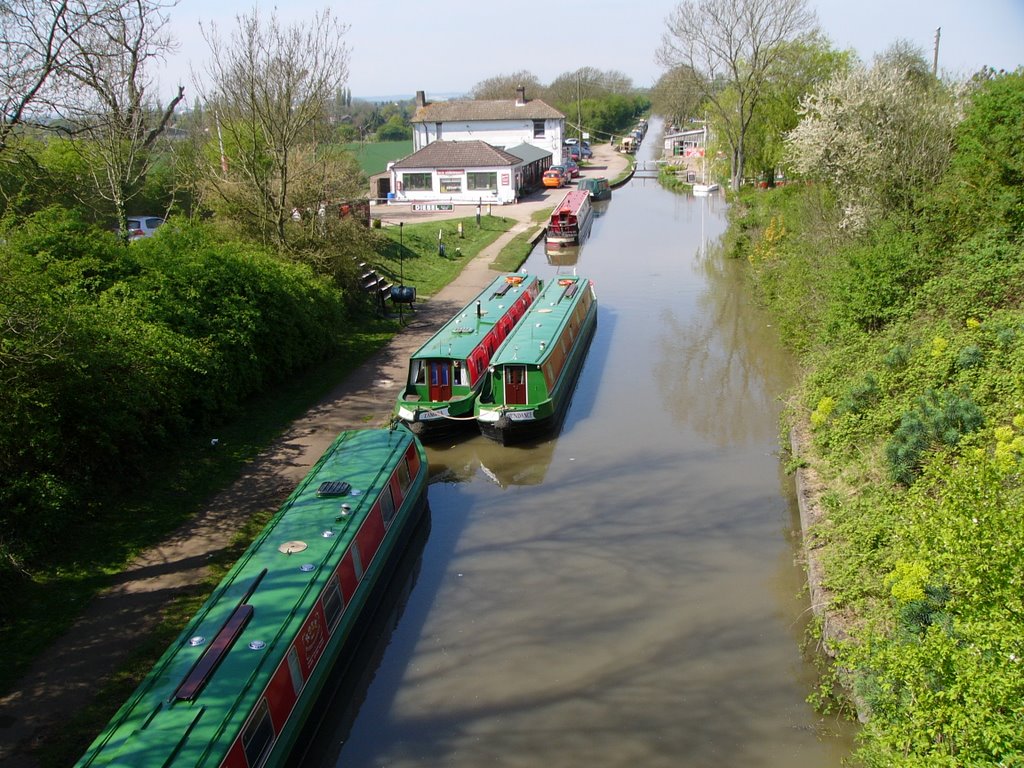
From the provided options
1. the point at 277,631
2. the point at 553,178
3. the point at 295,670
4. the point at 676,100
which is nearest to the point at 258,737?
the point at 295,670

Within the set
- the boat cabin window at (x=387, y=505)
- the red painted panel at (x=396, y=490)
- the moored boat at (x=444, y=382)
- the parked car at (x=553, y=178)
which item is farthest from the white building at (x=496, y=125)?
the boat cabin window at (x=387, y=505)

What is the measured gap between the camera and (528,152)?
53188mm

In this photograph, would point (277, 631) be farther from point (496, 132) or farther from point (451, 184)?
point (496, 132)

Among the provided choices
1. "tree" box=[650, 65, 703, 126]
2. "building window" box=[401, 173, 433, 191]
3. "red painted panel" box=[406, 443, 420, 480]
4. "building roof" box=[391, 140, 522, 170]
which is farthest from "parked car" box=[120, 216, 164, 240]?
"tree" box=[650, 65, 703, 126]

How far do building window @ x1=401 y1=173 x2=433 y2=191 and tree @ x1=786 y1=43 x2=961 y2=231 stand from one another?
999 inches

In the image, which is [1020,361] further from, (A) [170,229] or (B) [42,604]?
(A) [170,229]

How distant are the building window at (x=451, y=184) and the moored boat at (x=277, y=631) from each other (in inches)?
1404

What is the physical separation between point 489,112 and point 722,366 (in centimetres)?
4227

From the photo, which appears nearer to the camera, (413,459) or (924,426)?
(924,426)

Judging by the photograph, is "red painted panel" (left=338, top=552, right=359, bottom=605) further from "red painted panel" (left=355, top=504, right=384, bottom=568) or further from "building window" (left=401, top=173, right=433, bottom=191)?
"building window" (left=401, top=173, right=433, bottom=191)

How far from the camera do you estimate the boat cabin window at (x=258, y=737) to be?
6.91 meters

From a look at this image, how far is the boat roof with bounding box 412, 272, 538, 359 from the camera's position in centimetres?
1591

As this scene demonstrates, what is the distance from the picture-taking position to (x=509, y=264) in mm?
30188

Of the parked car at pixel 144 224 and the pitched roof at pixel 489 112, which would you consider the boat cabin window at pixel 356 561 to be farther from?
the pitched roof at pixel 489 112
